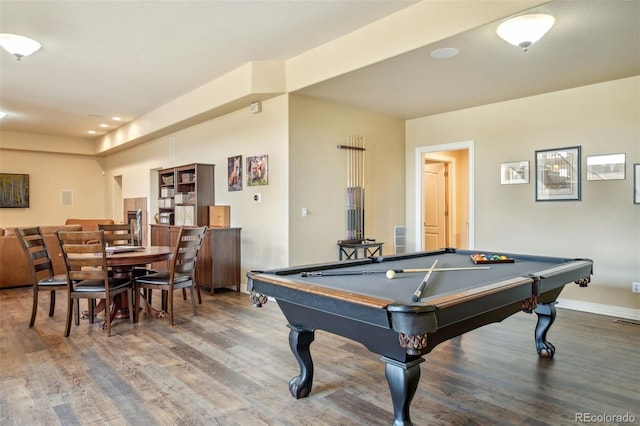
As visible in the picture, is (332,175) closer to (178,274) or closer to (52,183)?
(178,274)

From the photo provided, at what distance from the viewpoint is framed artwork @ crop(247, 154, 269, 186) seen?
5129 millimetres

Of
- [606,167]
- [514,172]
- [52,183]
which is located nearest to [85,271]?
[514,172]

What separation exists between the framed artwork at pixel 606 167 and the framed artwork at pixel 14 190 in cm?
1071

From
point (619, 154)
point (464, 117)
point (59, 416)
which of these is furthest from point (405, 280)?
point (464, 117)

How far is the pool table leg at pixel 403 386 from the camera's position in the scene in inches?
69.0

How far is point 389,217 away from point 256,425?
14.1 ft

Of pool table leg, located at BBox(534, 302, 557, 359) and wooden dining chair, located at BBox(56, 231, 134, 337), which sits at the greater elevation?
wooden dining chair, located at BBox(56, 231, 134, 337)

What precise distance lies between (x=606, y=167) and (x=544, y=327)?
2331 millimetres

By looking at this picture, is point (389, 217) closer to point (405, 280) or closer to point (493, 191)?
point (493, 191)

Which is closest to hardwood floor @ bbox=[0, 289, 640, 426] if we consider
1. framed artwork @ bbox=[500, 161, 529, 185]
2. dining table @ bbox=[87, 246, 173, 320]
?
dining table @ bbox=[87, 246, 173, 320]

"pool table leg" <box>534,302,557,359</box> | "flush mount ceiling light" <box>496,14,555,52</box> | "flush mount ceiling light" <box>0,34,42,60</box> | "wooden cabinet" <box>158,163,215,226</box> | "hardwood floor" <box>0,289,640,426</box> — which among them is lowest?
"hardwood floor" <box>0,289,640,426</box>

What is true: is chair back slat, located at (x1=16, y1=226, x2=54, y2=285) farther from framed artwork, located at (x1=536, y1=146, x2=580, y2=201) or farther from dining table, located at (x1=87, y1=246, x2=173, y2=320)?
framed artwork, located at (x1=536, y1=146, x2=580, y2=201)

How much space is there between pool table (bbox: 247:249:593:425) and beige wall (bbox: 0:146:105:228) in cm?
925

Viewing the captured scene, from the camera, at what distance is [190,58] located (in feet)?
14.9
